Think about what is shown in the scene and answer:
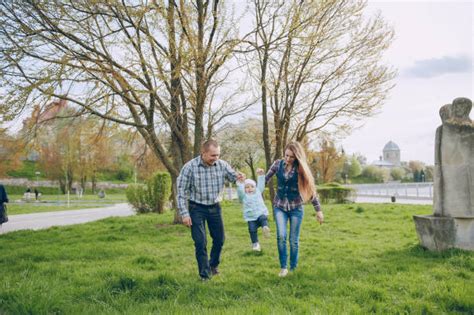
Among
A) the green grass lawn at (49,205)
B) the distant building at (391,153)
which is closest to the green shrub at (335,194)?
the green grass lawn at (49,205)

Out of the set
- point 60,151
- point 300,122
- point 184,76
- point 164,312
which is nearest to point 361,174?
point 60,151

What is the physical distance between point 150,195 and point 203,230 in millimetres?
14620

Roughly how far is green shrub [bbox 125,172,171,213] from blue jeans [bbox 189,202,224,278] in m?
13.9

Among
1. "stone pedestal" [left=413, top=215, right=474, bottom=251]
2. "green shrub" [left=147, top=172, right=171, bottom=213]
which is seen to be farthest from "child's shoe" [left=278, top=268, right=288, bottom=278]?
"green shrub" [left=147, top=172, right=171, bottom=213]

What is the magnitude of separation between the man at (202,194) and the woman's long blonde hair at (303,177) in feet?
3.54

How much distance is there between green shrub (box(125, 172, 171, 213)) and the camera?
63.8 ft

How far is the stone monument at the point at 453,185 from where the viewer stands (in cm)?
681

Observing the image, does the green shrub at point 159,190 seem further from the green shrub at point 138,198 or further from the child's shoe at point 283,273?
the child's shoe at point 283,273

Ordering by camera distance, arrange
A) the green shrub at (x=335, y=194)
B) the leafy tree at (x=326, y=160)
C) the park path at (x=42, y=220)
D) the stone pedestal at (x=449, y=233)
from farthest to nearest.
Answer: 1. the leafy tree at (x=326, y=160)
2. the green shrub at (x=335, y=194)
3. the park path at (x=42, y=220)
4. the stone pedestal at (x=449, y=233)

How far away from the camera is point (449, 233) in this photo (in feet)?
22.4

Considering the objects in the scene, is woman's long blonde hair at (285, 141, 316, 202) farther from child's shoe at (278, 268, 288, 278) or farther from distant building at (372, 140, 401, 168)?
distant building at (372, 140, 401, 168)

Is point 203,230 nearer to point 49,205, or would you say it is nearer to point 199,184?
point 199,184

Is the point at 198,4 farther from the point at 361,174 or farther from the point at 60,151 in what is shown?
the point at 361,174

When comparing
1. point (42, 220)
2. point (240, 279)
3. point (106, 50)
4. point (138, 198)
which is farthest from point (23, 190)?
point (240, 279)
